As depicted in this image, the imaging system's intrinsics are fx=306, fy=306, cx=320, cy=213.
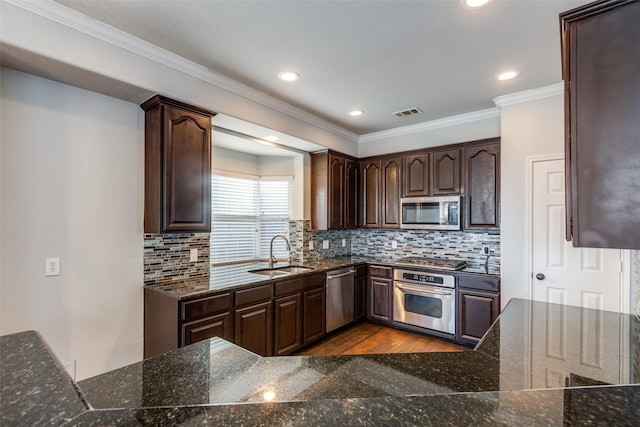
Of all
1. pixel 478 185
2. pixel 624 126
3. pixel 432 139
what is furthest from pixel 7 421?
pixel 432 139

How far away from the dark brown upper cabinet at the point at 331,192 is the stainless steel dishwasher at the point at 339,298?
69 cm

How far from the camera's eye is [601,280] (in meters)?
2.71

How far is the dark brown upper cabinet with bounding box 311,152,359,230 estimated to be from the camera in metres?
4.12

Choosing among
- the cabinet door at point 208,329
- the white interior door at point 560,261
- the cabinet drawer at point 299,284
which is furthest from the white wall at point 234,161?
the white interior door at point 560,261

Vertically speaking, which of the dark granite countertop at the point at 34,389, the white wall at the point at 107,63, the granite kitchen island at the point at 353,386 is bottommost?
the granite kitchen island at the point at 353,386

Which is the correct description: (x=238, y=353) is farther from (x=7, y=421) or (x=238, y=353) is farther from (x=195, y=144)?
(x=195, y=144)

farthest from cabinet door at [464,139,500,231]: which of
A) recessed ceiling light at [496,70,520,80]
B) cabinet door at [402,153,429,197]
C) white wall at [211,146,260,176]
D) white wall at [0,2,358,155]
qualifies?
white wall at [211,146,260,176]

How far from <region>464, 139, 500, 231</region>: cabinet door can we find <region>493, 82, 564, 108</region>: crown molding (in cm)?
43

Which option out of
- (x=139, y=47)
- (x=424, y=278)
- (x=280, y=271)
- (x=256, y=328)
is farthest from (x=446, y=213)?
(x=139, y=47)

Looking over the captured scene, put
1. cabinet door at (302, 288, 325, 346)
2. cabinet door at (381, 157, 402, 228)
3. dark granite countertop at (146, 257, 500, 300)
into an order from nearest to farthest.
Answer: dark granite countertop at (146, 257, 500, 300), cabinet door at (302, 288, 325, 346), cabinet door at (381, 157, 402, 228)

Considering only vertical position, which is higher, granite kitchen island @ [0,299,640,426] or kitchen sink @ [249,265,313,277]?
granite kitchen island @ [0,299,640,426]

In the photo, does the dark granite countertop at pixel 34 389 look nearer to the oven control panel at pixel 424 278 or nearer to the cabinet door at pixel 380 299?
the oven control panel at pixel 424 278

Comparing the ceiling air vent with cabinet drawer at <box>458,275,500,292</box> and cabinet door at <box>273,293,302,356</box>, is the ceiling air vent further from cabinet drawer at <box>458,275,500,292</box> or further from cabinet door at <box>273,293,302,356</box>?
cabinet door at <box>273,293,302,356</box>

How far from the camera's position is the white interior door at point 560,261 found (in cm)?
268
